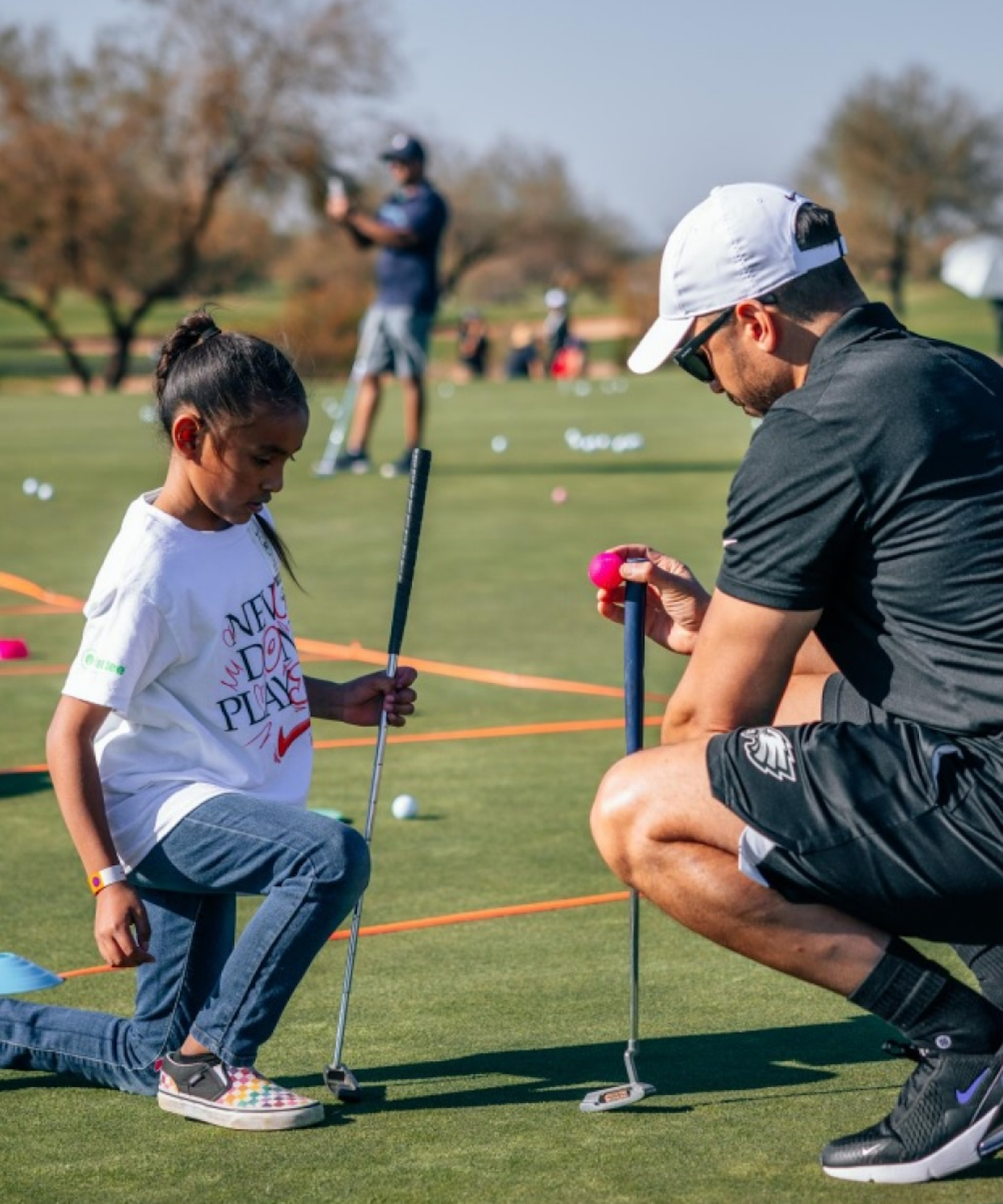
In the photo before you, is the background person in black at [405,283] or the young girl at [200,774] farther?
the background person in black at [405,283]

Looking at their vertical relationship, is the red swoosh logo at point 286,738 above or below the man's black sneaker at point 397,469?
above

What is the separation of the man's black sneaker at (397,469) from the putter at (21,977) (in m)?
11.0

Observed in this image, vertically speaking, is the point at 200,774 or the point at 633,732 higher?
the point at 633,732

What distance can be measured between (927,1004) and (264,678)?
1.36 metres

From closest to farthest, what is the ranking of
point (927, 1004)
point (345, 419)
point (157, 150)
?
point (927, 1004) → point (345, 419) → point (157, 150)

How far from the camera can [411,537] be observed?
404cm

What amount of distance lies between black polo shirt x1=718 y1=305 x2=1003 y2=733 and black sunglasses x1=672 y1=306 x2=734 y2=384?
0.83ft

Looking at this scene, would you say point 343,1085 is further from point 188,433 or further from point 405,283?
point 405,283

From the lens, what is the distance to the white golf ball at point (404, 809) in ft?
19.7

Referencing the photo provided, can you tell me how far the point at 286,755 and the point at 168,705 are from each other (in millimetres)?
289

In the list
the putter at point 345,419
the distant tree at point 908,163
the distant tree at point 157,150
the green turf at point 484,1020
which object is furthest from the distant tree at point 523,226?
the green turf at point 484,1020

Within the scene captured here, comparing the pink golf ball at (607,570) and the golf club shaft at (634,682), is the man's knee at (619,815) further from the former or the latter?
the pink golf ball at (607,570)

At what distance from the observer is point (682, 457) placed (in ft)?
59.2

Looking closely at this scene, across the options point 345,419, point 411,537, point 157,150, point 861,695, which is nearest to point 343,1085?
point 411,537
